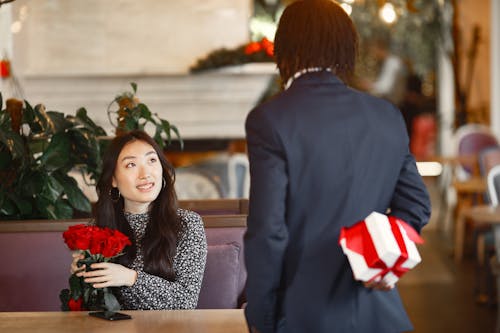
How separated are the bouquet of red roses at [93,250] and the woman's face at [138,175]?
0.37 metres

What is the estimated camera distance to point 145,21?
7.27 metres

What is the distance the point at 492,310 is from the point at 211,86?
112 inches

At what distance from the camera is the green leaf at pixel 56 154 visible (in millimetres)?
3648

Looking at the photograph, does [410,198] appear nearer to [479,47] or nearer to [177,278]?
[177,278]

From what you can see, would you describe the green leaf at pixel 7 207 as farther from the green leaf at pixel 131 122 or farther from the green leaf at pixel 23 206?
the green leaf at pixel 131 122

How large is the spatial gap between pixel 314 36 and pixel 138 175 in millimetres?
916

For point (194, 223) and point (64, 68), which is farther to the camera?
point (64, 68)

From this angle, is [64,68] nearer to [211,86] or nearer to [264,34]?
[211,86]

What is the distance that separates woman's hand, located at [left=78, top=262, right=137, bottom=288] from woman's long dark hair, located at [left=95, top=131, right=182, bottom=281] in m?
0.21

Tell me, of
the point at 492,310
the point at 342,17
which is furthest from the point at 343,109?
the point at 492,310

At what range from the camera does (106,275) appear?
7.46 feet

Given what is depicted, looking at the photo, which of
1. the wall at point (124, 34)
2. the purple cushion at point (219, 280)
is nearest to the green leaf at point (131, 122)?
Answer: the purple cushion at point (219, 280)

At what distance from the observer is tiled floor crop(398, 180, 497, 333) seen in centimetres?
544

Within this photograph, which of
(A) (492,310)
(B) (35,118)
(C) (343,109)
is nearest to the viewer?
(C) (343,109)
